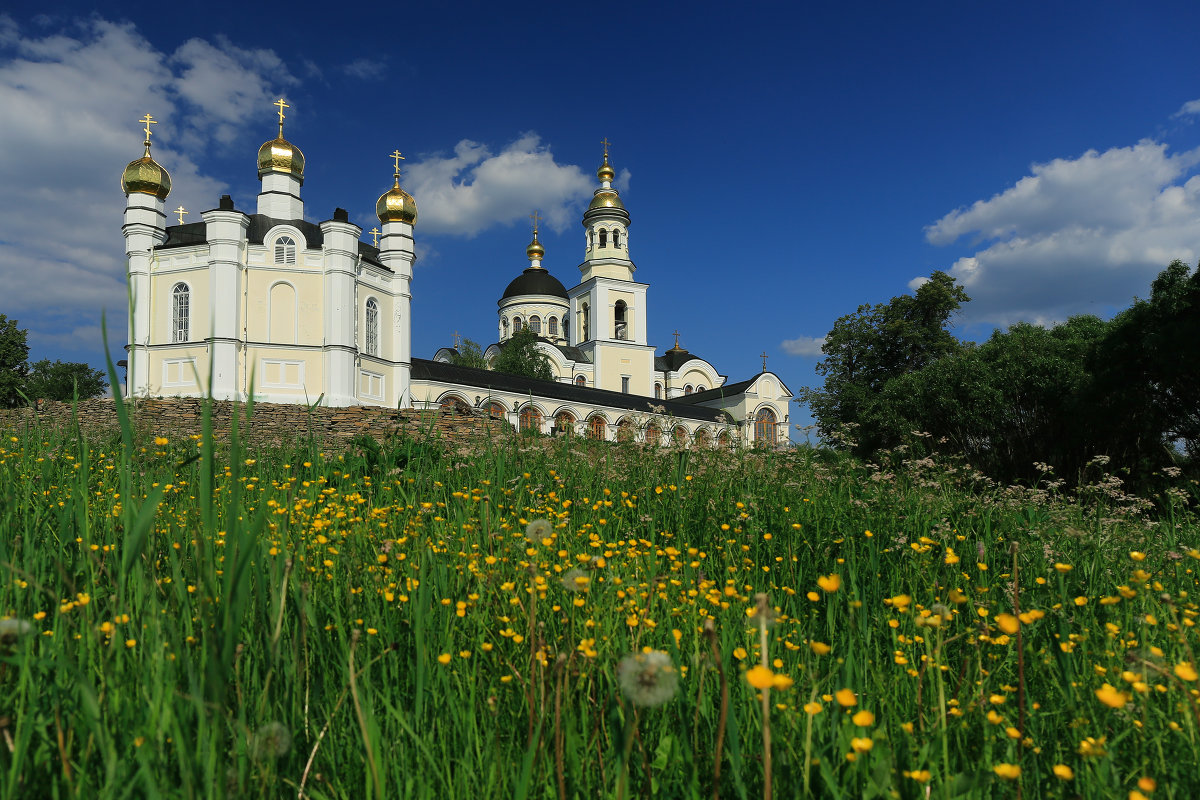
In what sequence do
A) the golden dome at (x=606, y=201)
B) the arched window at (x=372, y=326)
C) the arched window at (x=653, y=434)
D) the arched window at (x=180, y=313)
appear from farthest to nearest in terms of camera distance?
1. the golden dome at (x=606, y=201)
2. the arched window at (x=372, y=326)
3. the arched window at (x=180, y=313)
4. the arched window at (x=653, y=434)

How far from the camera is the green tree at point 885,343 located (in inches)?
1421

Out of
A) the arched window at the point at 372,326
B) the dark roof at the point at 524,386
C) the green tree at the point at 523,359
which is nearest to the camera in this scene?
the arched window at the point at 372,326

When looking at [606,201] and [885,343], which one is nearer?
[885,343]

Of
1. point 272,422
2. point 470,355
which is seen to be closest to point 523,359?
point 470,355

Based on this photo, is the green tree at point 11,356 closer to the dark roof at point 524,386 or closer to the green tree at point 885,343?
the dark roof at point 524,386

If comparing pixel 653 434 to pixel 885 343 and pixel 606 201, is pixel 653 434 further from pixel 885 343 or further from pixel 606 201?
pixel 606 201

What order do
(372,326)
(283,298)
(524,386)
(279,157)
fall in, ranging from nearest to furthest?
(283,298) < (372,326) < (279,157) < (524,386)

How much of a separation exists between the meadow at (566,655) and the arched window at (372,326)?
3127 cm

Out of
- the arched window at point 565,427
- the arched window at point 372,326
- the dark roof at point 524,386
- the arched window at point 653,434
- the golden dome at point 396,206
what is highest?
the golden dome at point 396,206

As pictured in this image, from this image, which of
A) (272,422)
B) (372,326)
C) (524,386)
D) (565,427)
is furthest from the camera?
Answer: (524,386)

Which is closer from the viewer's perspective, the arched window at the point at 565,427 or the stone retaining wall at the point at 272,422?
the arched window at the point at 565,427

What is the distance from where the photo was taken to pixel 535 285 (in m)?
64.8

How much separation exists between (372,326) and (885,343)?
87.5 ft

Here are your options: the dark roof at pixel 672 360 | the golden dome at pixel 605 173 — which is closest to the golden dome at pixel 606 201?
the golden dome at pixel 605 173
